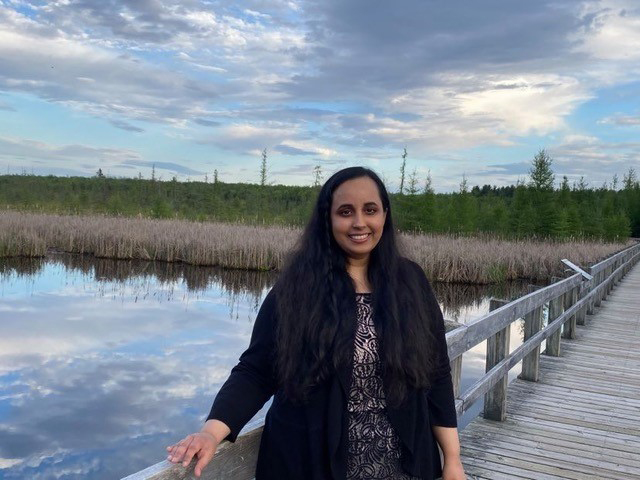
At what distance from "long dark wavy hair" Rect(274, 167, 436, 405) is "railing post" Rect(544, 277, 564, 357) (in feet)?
16.1

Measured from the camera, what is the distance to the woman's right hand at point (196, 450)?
1481 millimetres

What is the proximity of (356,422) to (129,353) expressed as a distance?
24.4 ft

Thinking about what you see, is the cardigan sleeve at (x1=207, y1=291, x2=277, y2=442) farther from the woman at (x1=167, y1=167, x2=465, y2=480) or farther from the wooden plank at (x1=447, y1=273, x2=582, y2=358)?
the wooden plank at (x1=447, y1=273, x2=582, y2=358)

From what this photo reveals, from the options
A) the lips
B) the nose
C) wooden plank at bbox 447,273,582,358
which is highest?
the nose

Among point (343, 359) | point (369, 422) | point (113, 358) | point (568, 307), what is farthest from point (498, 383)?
point (113, 358)

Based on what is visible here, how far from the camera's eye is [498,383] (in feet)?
14.4

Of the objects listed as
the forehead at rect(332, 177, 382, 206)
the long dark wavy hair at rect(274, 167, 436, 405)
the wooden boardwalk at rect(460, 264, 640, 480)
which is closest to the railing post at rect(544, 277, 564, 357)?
the wooden boardwalk at rect(460, 264, 640, 480)

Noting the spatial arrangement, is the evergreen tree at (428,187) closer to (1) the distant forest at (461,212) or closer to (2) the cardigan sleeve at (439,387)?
(1) the distant forest at (461,212)

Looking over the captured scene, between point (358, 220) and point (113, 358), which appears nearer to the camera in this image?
point (358, 220)

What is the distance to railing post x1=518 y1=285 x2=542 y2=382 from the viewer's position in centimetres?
539

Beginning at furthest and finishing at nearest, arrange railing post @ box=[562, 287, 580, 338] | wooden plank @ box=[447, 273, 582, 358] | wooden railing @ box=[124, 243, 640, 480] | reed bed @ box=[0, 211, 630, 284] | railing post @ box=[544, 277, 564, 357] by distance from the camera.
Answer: reed bed @ box=[0, 211, 630, 284] < railing post @ box=[562, 287, 580, 338] < railing post @ box=[544, 277, 564, 357] < wooden plank @ box=[447, 273, 582, 358] < wooden railing @ box=[124, 243, 640, 480]

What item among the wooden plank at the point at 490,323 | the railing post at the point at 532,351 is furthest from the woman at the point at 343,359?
the railing post at the point at 532,351

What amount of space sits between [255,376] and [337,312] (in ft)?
1.01

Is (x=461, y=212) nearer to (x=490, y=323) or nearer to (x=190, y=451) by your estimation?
(x=490, y=323)
